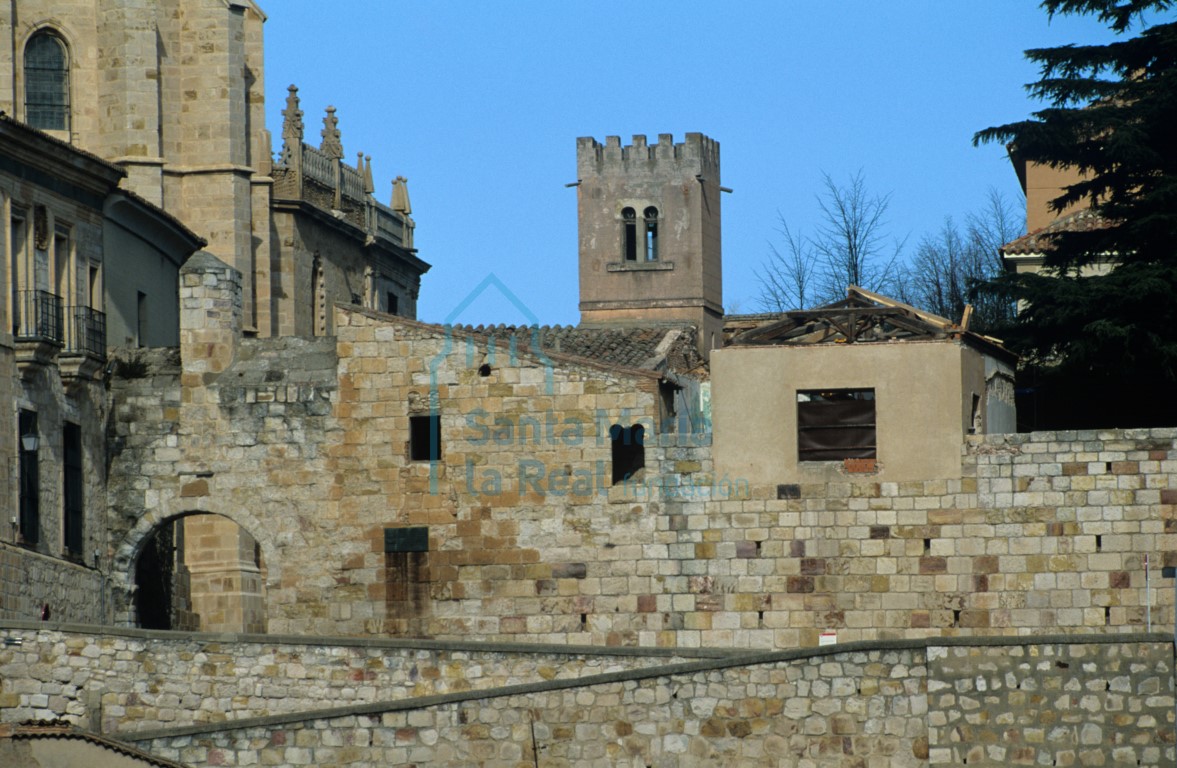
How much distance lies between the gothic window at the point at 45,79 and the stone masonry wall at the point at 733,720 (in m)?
24.6

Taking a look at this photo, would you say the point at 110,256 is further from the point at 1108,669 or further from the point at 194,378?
the point at 1108,669

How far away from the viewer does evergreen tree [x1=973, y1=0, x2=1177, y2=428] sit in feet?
128

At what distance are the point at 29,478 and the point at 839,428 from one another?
432 inches

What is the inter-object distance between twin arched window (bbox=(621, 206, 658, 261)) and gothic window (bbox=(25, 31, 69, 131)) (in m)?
15.6

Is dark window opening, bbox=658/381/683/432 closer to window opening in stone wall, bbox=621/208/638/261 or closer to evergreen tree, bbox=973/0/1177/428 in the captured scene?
evergreen tree, bbox=973/0/1177/428

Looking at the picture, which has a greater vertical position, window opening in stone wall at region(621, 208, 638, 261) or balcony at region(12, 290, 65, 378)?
window opening in stone wall at region(621, 208, 638, 261)

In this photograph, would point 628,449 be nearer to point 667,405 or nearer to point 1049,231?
point 667,405

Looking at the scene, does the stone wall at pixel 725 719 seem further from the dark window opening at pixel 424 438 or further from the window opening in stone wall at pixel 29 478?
the dark window opening at pixel 424 438

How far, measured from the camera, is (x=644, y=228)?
61750 millimetres

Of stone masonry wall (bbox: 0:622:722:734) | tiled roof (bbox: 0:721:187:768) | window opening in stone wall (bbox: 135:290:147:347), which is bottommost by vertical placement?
tiled roof (bbox: 0:721:187:768)

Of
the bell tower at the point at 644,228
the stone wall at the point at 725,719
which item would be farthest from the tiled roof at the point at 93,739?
the bell tower at the point at 644,228

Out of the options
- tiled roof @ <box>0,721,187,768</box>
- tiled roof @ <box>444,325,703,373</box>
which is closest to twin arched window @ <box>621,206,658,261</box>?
tiled roof @ <box>444,325,703,373</box>

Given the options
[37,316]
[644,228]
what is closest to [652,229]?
[644,228]

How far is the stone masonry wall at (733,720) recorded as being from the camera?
28203mm
